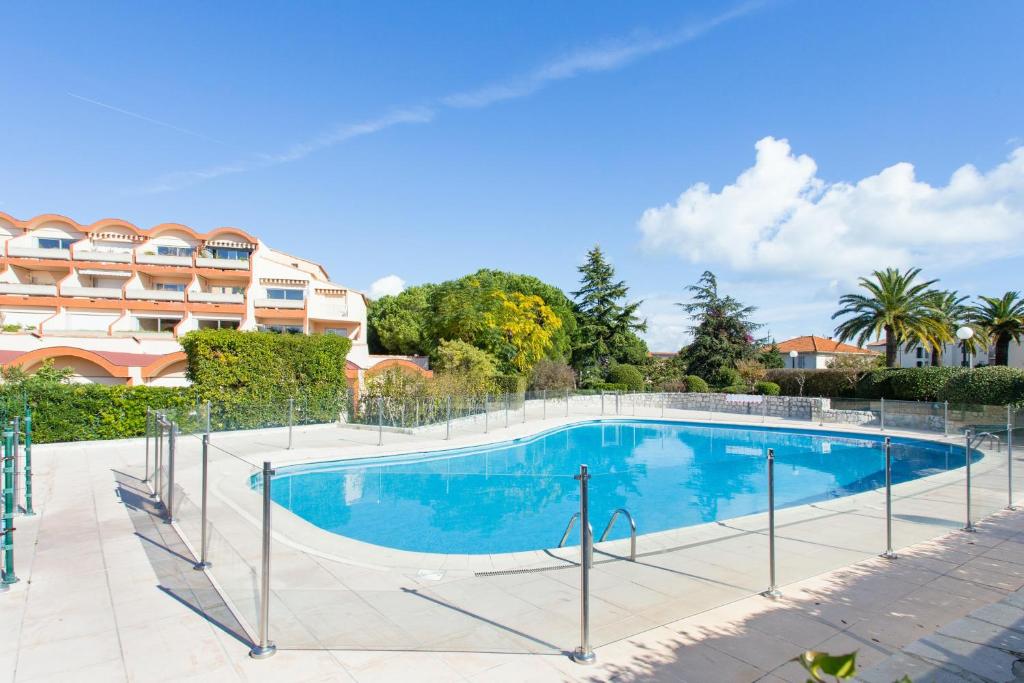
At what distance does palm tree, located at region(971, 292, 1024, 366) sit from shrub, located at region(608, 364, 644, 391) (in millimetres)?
19982

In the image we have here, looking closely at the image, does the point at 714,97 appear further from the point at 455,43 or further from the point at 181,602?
the point at 181,602

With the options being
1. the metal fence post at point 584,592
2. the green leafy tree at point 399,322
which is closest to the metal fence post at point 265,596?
the metal fence post at point 584,592

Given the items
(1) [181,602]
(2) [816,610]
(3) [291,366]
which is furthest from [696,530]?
(3) [291,366]

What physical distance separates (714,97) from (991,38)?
628cm

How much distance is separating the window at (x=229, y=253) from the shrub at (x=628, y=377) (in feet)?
86.3

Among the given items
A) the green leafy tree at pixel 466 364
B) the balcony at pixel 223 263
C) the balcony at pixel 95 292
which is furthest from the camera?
the balcony at pixel 223 263

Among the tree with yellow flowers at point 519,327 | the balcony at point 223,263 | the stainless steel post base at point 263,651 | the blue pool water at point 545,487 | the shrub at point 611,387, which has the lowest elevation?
the blue pool water at point 545,487

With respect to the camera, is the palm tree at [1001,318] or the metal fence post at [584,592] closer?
the metal fence post at [584,592]

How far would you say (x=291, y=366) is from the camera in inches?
761

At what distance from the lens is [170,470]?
782cm

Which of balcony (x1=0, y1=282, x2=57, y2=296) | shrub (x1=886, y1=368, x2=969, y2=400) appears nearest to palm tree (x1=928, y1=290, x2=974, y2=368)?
shrub (x1=886, y1=368, x2=969, y2=400)

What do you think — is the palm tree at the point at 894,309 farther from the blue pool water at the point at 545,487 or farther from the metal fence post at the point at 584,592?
the metal fence post at the point at 584,592

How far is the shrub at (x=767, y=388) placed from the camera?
32.3m

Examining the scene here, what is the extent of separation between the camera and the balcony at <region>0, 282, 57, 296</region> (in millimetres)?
32969
